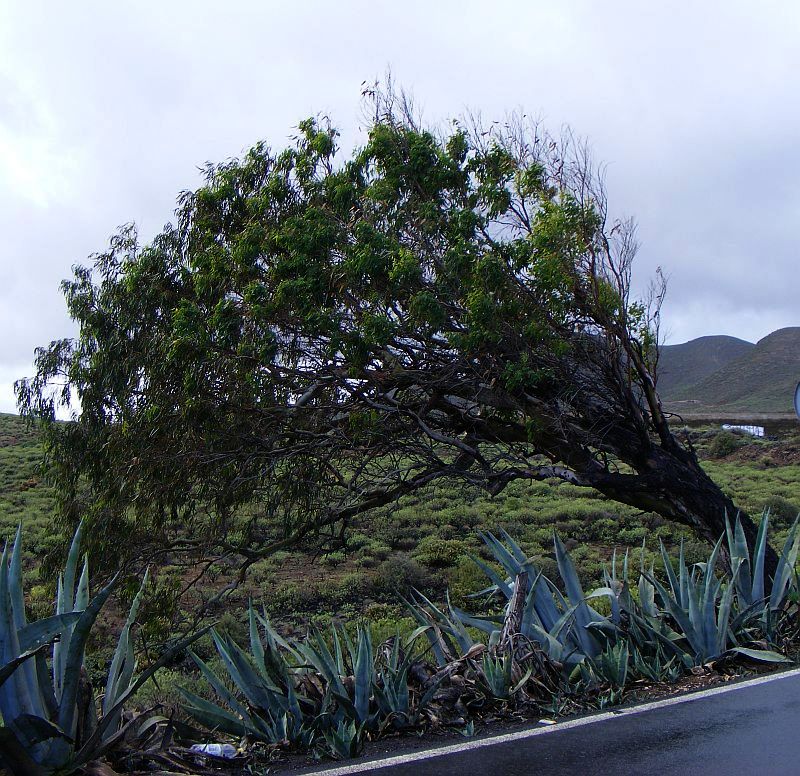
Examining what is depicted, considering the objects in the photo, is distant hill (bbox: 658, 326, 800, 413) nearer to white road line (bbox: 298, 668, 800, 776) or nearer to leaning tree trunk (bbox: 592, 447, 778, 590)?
leaning tree trunk (bbox: 592, 447, 778, 590)

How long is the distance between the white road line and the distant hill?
218ft

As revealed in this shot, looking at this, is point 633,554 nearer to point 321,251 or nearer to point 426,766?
point 321,251

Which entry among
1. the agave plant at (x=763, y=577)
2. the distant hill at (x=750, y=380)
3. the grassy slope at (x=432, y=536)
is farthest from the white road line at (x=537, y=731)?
the distant hill at (x=750, y=380)

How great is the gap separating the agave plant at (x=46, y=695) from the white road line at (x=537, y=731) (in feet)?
3.65

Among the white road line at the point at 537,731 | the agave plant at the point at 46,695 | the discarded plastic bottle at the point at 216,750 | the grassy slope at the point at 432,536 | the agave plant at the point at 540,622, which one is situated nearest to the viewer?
the agave plant at the point at 46,695

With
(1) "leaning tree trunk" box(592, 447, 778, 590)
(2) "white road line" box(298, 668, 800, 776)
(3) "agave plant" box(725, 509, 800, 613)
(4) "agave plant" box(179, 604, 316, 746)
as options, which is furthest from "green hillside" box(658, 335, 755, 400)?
(4) "agave plant" box(179, 604, 316, 746)

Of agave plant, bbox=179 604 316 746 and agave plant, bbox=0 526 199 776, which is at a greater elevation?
agave plant, bbox=0 526 199 776

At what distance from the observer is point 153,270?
39.5 feet

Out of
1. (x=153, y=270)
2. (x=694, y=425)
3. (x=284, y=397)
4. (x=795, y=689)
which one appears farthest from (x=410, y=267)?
(x=694, y=425)

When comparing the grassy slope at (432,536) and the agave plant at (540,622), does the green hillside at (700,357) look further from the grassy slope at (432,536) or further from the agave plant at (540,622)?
the agave plant at (540,622)

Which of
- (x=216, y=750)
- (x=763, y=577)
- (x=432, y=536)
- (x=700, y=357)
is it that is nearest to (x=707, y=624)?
(x=763, y=577)

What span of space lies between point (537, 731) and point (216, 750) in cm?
192

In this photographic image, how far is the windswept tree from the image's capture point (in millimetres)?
10109

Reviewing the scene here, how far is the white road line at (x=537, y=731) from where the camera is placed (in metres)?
4.49
